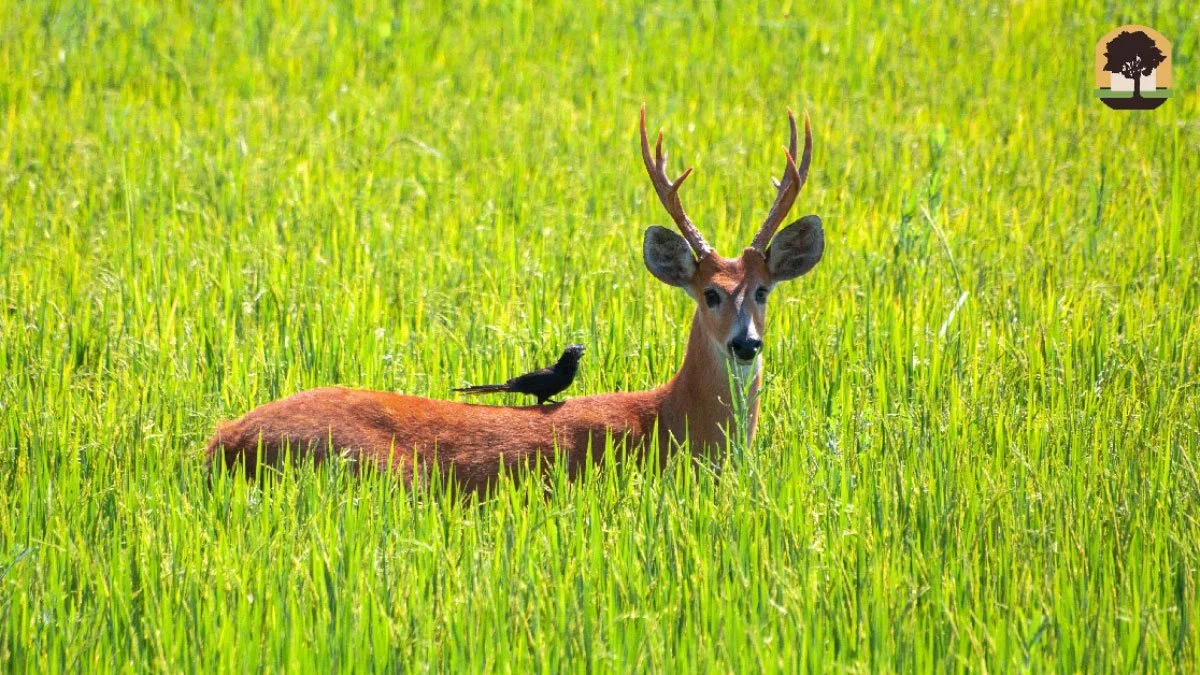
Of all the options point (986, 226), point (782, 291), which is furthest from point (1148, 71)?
point (782, 291)

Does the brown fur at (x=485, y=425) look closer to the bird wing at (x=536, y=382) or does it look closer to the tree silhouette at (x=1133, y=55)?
the bird wing at (x=536, y=382)

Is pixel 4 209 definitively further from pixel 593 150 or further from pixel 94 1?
pixel 94 1

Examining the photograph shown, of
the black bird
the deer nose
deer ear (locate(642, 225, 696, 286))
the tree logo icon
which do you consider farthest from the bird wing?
the tree logo icon

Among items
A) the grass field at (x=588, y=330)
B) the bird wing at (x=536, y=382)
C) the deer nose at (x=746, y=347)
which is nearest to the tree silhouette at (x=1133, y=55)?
the grass field at (x=588, y=330)

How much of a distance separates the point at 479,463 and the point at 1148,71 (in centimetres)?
920

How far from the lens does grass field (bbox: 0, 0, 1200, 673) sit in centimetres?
389

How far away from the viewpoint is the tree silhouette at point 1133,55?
41.8 ft

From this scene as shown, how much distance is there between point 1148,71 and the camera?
12.6m

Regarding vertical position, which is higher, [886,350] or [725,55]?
[725,55]

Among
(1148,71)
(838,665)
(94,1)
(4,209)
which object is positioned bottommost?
(838,665)

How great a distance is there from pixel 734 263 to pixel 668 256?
10.6 inches

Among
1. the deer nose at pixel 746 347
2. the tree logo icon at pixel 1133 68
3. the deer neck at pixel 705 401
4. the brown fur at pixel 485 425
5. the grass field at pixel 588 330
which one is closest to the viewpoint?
the grass field at pixel 588 330

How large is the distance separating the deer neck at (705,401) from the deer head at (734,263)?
0.06 m

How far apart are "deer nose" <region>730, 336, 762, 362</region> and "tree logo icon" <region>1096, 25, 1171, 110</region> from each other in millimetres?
7433
